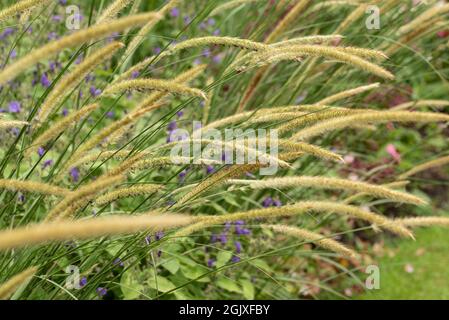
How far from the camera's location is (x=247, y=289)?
3.40 meters

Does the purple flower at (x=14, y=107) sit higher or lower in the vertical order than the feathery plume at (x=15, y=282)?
higher

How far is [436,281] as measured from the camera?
15.6ft

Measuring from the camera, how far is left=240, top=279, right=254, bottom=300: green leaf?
11.0 ft

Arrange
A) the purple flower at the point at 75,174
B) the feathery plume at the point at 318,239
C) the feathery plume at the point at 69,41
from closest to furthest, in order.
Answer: the feathery plume at the point at 69,41
the feathery plume at the point at 318,239
the purple flower at the point at 75,174

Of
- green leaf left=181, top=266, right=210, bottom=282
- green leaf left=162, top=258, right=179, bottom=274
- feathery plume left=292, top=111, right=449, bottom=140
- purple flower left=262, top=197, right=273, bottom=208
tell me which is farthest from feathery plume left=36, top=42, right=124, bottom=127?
purple flower left=262, top=197, right=273, bottom=208

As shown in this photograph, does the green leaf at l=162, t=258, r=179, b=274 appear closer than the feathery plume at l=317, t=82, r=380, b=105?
No

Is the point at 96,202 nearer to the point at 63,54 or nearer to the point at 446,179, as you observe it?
the point at 63,54

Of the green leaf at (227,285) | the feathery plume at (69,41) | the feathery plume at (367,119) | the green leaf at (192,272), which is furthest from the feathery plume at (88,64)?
the green leaf at (227,285)

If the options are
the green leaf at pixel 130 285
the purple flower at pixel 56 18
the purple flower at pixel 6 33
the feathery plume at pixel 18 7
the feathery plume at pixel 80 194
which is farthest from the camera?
the purple flower at pixel 56 18

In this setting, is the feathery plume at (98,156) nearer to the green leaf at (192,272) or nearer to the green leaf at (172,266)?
the green leaf at (172,266)

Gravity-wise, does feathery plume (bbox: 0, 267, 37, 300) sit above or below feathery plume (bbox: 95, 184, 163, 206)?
below

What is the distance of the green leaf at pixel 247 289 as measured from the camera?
11.0ft

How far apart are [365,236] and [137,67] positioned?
3.25m

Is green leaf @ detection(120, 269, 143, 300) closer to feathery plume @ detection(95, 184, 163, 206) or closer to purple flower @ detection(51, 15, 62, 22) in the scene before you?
feathery plume @ detection(95, 184, 163, 206)
